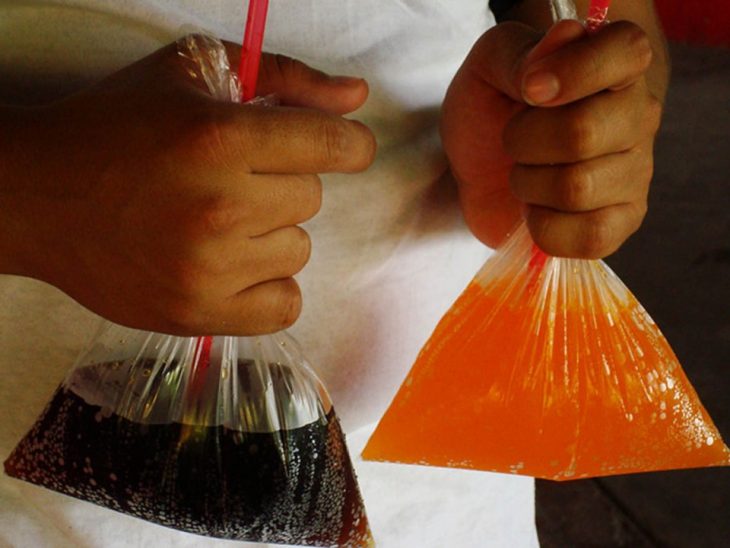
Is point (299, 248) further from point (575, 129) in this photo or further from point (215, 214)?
point (575, 129)

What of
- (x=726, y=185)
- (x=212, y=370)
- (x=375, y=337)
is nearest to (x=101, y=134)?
(x=212, y=370)

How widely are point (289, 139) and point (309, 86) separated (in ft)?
0.31

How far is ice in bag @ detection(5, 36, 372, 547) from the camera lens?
0.64m

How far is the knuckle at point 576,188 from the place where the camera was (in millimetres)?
645

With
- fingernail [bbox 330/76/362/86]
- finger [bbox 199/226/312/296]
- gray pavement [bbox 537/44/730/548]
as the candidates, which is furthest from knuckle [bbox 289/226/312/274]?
gray pavement [bbox 537/44/730/548]

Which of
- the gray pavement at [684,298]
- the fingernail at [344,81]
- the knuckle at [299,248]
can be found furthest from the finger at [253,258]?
the gray pavement at [684,298]

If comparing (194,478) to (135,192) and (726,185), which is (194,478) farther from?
(726,185)

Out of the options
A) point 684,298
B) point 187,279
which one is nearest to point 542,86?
point 187,279

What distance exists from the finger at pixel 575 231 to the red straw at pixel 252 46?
20 centimetres

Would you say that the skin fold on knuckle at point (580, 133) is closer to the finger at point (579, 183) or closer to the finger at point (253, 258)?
the finger at point (579, 183)

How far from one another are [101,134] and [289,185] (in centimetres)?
11

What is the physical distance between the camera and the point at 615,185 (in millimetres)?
669

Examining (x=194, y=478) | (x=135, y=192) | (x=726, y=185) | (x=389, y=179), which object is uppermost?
(x=726, y=185)

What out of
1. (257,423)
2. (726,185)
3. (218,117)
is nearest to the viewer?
(218,117)
